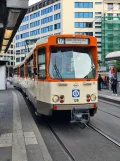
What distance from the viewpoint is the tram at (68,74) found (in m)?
10.6

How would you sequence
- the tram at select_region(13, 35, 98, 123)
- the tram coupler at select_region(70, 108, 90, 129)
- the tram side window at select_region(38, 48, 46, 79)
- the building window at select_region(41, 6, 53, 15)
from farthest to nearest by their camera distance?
the building window at select_region(41, 6, 53, 15), the tram side window at select_region(38, 48, 46, 79), the tram at select_region(13, 35, 98, 123), the tram coupler at select_region(70, 108, 90, 129)

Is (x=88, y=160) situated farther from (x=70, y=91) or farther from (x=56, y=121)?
(x=56, y=121)

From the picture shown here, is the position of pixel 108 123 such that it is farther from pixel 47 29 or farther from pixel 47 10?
pixel 47 10

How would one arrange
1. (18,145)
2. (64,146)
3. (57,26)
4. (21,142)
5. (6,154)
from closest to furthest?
(6,154), (18,145), (21,142), (64,146), (57,26)

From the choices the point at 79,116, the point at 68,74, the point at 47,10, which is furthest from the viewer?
the point at 47,10

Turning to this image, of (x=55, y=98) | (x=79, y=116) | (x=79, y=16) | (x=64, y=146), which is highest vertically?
(x=79, y=16)

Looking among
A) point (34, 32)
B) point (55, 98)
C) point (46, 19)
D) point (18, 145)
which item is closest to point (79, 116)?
point (55, 98)

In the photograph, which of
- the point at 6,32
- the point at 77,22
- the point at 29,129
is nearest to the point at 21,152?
the point at 29,129

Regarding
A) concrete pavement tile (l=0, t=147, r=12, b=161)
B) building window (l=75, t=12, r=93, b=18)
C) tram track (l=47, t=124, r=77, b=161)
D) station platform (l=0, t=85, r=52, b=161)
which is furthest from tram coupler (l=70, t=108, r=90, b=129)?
building window (l=75, t=12, r=93, b=18)

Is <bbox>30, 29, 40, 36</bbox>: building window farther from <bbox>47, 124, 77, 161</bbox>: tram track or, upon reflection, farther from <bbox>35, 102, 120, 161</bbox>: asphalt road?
<bbox>47, 124, 77, 161</bbox>: tram track

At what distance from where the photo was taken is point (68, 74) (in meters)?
10.8

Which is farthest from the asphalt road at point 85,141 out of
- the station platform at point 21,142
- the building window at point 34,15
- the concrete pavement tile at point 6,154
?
the building window at point 34,15

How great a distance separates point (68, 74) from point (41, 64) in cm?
104

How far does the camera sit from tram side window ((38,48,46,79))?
11023mm
